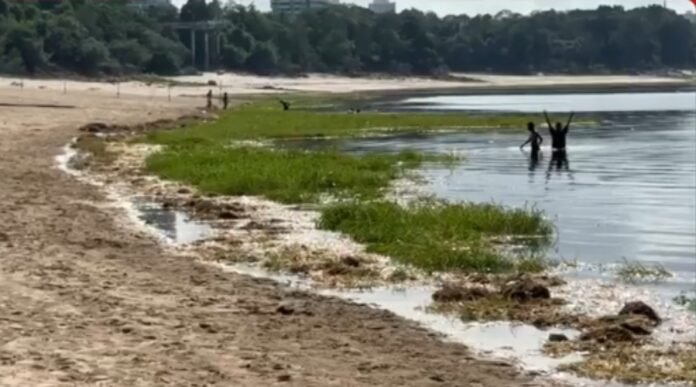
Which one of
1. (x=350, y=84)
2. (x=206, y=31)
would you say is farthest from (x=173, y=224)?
(x=206, y=31)

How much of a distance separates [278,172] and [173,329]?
16.4 meters

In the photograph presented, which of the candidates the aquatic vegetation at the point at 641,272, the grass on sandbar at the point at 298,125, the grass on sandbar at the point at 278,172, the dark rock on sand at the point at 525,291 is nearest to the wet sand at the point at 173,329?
the dark rock on sand at the point at 525,291

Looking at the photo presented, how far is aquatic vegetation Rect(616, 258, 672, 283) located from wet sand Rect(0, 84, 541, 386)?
4347mm

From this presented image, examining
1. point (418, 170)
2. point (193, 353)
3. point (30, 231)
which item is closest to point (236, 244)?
point (30, 231)

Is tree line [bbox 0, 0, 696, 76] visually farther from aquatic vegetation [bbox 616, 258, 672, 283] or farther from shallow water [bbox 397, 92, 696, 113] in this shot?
aquatic vegetation [bbox 616, 258, 672, 283]

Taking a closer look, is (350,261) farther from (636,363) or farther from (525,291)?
(636,363)

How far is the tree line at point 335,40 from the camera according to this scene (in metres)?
116

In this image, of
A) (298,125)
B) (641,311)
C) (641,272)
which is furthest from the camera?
(298,125)

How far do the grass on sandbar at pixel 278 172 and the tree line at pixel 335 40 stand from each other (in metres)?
79.2

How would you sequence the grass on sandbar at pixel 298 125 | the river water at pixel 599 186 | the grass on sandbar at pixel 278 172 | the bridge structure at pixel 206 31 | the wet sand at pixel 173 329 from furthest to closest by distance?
the bridge structure at pixel 206 31
the grass on sandbar at pixel 298 125
the grass on sandbar at pixel 278 172
the river water at pixel 599 186
the wet sand at pixel 173 329

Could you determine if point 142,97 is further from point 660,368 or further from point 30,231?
point 660,368

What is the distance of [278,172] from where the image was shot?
27.4m

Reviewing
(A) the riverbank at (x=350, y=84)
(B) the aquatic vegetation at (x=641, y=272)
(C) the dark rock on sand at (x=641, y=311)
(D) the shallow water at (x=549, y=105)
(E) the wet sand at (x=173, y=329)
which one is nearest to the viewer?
(E) the wet sand at (x=173, y=329)

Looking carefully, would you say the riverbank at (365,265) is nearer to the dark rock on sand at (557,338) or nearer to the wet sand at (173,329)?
the dark rock on sand at (557,338)
